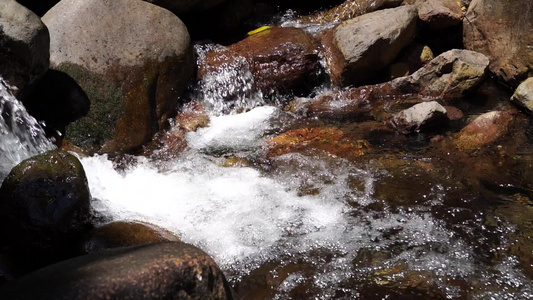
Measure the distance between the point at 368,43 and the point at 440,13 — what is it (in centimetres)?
134

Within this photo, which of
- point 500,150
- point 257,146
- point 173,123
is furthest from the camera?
point 173,123

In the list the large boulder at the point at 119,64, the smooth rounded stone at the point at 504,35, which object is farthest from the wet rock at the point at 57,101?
the smooth rounded stone at the point at 504,35

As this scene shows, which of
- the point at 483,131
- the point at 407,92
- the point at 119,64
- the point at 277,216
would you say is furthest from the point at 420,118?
the point at 119,64

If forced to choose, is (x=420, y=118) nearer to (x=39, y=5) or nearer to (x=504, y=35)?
(x=504, y=35)

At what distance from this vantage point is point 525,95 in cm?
619

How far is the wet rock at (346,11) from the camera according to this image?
8070mm

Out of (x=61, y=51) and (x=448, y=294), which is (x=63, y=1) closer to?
(x=61, y=51)

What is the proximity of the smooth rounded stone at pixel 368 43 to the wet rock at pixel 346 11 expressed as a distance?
0.78 meters

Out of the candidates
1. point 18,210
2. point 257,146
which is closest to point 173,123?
point 257,146

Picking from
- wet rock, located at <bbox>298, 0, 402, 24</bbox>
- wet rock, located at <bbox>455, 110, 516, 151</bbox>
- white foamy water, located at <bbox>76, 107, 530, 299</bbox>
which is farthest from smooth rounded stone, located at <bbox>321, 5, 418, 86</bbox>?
white foamy water, located at <bbox>76, 107, 530, 299</bbox>

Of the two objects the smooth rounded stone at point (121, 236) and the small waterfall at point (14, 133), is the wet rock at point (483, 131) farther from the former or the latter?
the small waterfall at point (14, 133)

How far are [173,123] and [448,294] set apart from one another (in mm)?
4038

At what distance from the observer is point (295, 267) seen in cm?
376

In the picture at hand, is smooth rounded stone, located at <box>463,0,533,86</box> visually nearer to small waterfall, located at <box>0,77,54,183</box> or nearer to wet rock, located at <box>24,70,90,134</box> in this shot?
wet rock, located at <box>24,70,90,134</box>
